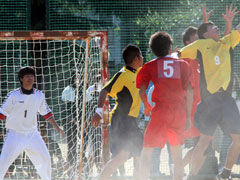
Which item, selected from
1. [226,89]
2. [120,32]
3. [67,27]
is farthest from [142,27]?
[226,89]

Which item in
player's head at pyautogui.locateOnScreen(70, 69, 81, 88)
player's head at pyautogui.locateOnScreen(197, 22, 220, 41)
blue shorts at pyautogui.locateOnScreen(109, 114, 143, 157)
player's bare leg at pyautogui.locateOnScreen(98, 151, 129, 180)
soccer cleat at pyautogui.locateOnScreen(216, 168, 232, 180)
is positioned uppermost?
player's head at pyautogui.locateOnScreen(197, 22, 220, 41)

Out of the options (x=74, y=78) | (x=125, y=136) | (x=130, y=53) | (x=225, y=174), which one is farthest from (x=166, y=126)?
(x=74, y=78)

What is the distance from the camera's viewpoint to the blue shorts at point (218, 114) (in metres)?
5.55

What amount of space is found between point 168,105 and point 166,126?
0.20m

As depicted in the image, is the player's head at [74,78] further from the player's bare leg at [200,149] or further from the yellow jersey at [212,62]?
the player's bare leg at [200,149]

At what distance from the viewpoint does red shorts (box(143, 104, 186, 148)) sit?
4.56 m

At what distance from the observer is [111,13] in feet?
29.0

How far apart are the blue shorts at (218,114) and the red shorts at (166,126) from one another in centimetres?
102

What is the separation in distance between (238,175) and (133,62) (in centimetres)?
351

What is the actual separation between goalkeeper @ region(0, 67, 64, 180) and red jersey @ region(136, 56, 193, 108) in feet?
6.21

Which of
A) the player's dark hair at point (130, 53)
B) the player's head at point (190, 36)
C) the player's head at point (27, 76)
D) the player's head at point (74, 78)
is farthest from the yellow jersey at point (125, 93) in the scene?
the player's head at point (74, 78)

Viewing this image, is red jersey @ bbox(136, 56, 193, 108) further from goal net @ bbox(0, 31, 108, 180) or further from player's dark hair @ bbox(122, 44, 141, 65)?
Result: goal net @ bbox(0, 31, 108, 180)

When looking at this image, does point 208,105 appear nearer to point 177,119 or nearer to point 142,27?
point 177,119

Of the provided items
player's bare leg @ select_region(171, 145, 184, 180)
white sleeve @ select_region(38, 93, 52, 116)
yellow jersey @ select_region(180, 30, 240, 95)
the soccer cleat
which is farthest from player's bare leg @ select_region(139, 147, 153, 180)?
white sleeve @ select_region(38, 93, 52, 116)
